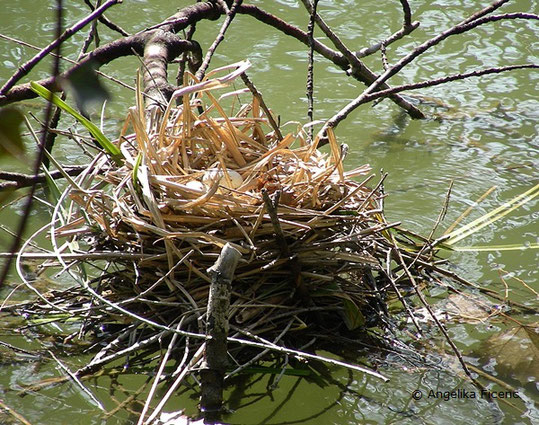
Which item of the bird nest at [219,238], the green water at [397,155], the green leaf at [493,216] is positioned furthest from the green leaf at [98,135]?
the green leaf at [493,216]

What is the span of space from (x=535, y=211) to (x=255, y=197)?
1.30 m

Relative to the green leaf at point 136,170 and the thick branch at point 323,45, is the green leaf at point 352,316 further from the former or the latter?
the thick branch at point 323,45

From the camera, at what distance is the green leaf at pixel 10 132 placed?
425 millimetres

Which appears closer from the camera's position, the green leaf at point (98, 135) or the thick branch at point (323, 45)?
the green leaf at point (98, 135)

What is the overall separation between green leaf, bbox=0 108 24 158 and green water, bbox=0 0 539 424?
0.04 feet

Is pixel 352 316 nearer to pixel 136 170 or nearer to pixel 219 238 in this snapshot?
pixel 219 238

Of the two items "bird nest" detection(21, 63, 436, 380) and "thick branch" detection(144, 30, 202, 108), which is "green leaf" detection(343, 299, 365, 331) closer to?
"bird nest" detection(21, 63, 436, 380)

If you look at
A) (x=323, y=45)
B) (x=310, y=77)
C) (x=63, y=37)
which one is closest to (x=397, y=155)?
(x=323, y=45)

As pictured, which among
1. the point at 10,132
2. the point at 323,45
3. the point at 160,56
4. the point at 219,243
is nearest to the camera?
the point at 10,132

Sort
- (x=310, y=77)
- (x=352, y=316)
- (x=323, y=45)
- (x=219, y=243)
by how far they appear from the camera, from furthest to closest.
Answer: (x=323, y=45), (x=310, y=77), (x=352, y=316), (x=219, y=243)

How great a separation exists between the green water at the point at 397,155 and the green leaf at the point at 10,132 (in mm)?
11

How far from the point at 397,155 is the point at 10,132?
8.92 ft

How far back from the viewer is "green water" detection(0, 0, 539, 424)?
1.58 metres

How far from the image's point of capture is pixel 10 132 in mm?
430
